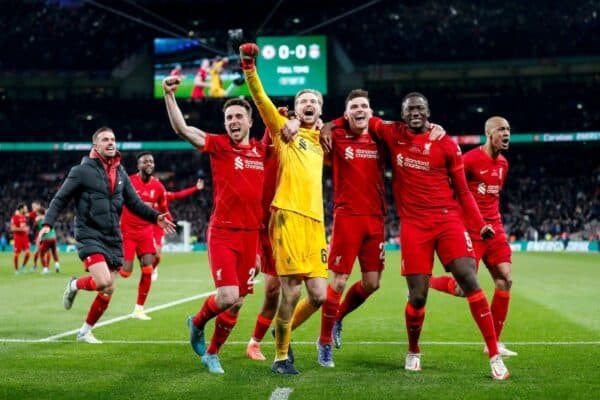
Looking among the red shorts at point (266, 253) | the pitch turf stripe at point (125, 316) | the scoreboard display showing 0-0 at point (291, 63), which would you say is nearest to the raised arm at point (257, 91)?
the red shorts at point (266, 253)

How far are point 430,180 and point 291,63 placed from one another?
35603mm

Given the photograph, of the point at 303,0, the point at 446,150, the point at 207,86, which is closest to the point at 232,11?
the point at 303,0

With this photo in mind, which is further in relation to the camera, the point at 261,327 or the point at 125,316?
the point at 125,316

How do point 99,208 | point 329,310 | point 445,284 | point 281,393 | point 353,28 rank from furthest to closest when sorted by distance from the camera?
point 353,28, point 445,284, point 99,208, point 329,310, point 281,393

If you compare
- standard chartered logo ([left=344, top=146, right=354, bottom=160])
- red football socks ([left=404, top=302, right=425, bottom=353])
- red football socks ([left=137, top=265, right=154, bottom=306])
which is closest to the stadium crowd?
red football socks ([left=137, top=265, right=154, bottom=306])

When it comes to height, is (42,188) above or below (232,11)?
below

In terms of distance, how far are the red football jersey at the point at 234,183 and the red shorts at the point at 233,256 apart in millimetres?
76

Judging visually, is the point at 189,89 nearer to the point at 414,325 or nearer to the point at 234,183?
the point at 234,183

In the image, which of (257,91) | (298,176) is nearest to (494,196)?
(298,176)

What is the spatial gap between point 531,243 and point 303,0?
67.3ft

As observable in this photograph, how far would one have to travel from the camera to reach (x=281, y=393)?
20.0 ft

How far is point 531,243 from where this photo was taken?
4469 centimetres

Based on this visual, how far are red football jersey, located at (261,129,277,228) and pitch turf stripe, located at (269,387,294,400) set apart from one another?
5.86 ft

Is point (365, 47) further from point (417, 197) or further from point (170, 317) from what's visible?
point (417, 197)
